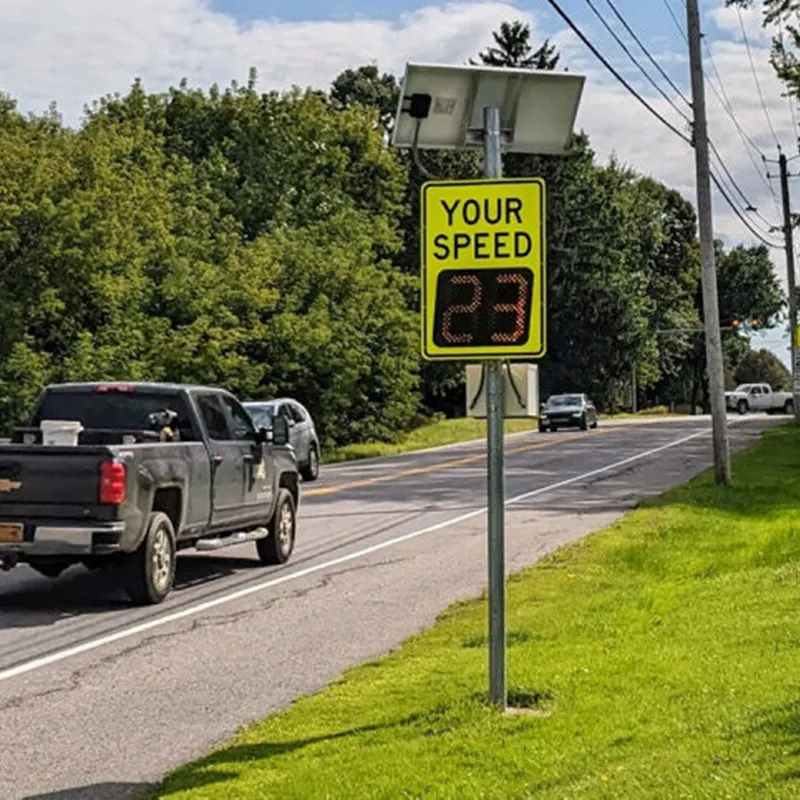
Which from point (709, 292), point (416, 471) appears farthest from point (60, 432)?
point (416, 471)

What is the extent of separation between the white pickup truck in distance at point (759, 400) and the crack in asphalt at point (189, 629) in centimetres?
7448

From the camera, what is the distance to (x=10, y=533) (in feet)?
40.9

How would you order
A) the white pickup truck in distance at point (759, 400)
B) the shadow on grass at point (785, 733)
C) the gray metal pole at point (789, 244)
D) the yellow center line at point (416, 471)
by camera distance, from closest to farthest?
1. the shadow on grass at point (785, 733)
2. the yellow center line at point (416, 471)
3. the gray metal pole at point (789, 244)
4. the white pickup truck in distance at point (759, 400)

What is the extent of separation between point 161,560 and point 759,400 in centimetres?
7903

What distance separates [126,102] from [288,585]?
4477 centimetres

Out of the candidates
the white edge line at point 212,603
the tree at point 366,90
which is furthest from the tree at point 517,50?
the white edge line at point 212,603

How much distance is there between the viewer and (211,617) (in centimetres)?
1251

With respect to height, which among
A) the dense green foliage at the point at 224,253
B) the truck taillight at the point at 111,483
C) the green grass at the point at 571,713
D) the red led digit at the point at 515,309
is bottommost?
the green grass at the point at 571,713

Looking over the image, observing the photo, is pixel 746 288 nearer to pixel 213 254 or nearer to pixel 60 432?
pixel 213 254

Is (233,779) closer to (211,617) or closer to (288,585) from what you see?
(211,617)

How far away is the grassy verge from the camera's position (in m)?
44.8

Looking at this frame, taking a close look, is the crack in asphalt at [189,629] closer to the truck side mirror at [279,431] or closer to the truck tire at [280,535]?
the truck tire at [280,535]

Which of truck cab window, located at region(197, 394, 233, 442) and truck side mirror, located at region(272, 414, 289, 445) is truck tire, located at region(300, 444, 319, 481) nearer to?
truck side mirror, located at region(272, 414, 289, 445)

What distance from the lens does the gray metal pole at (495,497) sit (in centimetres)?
757
